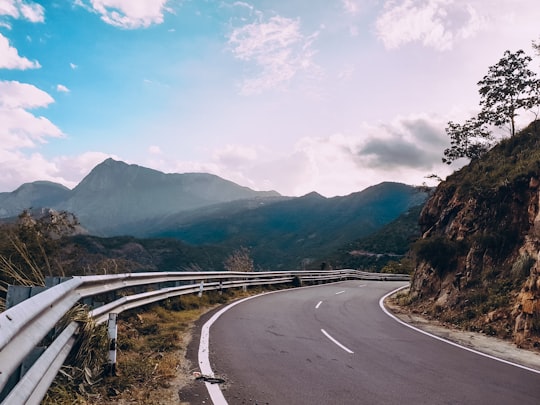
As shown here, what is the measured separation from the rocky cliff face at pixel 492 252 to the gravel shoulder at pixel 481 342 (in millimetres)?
514

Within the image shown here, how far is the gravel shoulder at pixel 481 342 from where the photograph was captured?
348 inches

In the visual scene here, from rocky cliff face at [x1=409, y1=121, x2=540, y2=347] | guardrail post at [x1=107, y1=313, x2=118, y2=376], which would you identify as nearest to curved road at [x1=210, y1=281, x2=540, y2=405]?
guardrail post at [x1=107, y1=313, x2=118, y2=376]

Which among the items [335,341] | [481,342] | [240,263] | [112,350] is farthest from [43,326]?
[240,263]

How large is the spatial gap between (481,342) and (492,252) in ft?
17.4

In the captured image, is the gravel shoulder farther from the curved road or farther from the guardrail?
the guardrail

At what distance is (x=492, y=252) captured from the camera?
48.7 ft

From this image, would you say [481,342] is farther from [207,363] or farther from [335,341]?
[207,363]

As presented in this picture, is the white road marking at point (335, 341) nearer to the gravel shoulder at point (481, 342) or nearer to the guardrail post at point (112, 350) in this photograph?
the gravel shoulder at point (481, 342)

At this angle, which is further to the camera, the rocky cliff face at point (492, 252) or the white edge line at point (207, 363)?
the rocky cliff face at point (492, 252)

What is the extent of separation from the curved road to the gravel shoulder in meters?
0.66

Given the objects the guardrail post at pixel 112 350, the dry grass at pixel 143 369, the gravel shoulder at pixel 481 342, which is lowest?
the gravel shoulder at pixel 481 342

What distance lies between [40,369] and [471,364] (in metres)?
7.75

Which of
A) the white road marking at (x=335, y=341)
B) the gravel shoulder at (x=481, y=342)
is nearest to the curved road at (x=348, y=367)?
the white road marking at (x=335, y=341)

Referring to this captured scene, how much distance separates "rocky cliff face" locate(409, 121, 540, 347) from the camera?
1177 cm
